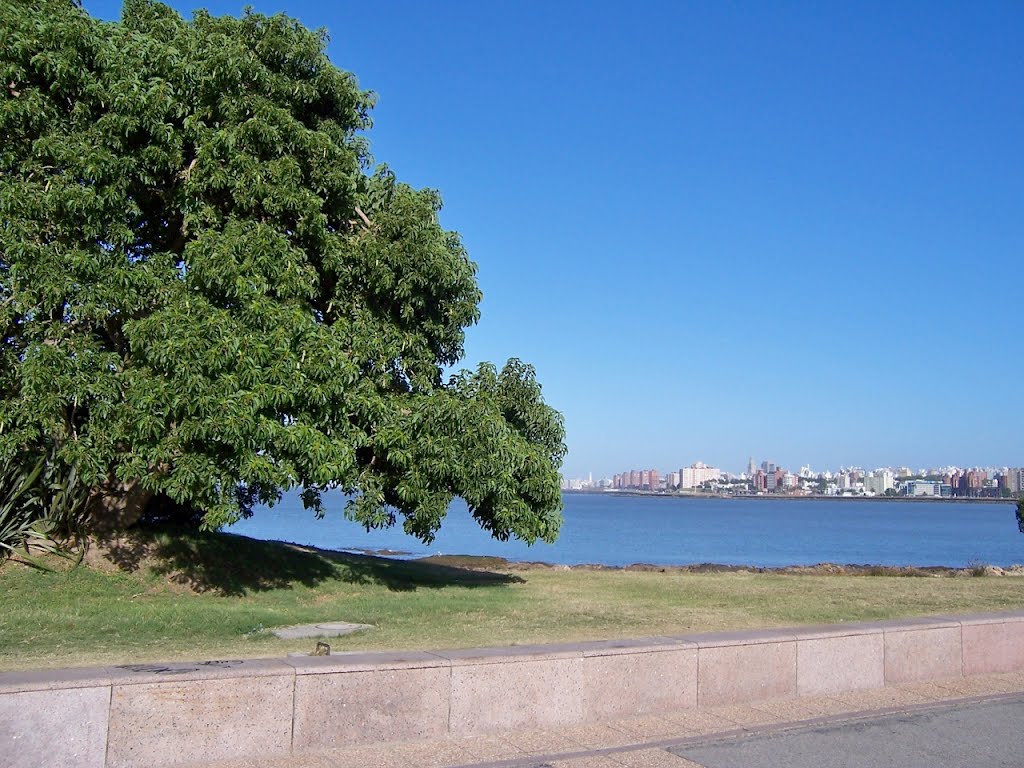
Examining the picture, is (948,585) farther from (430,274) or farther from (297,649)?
(297,649)

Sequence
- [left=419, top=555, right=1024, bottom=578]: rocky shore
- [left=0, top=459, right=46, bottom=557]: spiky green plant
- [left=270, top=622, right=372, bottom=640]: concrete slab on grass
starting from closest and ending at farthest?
1. [left=270, top=622, right=372, bottom=640]: concrete slab on grass
2. [left=0, top=459, right=46, bottom=557]: spiky green plant
3. [left=419, top=555, right=1024, bottom=578]: rocky shore

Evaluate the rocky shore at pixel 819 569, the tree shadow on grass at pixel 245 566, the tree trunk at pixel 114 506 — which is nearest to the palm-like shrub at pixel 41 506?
the tree trunk at pixel 114 506

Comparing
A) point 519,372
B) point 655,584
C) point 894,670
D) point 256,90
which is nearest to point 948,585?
point 655,584

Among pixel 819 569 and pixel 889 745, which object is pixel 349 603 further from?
pixel 819 569

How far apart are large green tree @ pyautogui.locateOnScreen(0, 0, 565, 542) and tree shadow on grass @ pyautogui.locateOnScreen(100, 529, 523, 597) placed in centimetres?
80

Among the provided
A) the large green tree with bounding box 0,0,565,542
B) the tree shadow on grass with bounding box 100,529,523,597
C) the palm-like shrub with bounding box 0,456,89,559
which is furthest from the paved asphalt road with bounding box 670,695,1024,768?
the palm-like shrub with bounding box 0,456,89,559

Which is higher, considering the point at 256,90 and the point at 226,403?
the point at 256,90

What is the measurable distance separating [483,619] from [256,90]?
8508mm

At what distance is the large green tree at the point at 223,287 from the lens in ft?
41.1

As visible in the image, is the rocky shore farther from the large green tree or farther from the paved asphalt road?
the paved asphalt road

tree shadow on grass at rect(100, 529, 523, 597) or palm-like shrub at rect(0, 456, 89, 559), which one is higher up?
palm-like shrub at rect(0, 456, 89, 559)

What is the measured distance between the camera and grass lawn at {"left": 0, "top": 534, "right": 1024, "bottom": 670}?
36.6ft

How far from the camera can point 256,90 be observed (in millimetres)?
14555

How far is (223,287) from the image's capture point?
13.1 m
